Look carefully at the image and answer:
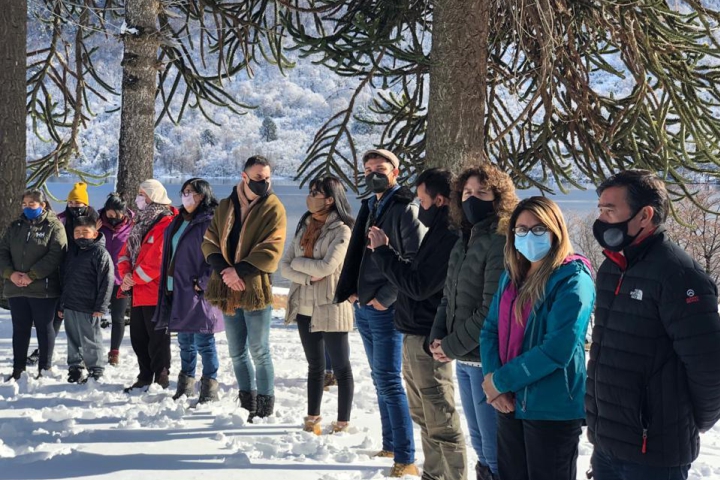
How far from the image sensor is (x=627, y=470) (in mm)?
2842

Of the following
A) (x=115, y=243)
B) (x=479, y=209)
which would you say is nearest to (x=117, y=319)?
(x=115, y=243)

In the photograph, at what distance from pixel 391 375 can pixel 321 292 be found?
0.88m

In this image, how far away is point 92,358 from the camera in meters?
6.73

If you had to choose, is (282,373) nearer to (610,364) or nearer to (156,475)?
(156,475)

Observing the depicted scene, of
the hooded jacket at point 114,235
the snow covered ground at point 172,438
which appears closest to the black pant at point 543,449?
the snow covered ground at point 172,438

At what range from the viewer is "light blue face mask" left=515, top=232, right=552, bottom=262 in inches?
123

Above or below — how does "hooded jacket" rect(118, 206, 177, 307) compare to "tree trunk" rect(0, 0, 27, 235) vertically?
below

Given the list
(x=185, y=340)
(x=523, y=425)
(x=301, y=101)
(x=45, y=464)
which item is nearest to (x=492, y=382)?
A: (x=523, y=425)

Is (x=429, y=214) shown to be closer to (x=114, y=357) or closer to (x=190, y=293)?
(x=190, y=293)

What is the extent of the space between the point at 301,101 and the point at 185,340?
177582 mm

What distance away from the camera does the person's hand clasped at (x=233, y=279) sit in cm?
534

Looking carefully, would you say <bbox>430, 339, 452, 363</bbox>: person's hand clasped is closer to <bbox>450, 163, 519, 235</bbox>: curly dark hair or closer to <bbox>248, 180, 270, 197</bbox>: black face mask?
<bbox>450, 163, 519, 235</bbox>: curly dark hair

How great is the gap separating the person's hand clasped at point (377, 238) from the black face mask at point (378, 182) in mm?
426

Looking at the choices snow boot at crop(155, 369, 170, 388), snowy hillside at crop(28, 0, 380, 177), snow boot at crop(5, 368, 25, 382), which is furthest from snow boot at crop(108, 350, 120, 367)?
snowy hillside at crop(28, 0, 380, 177)
